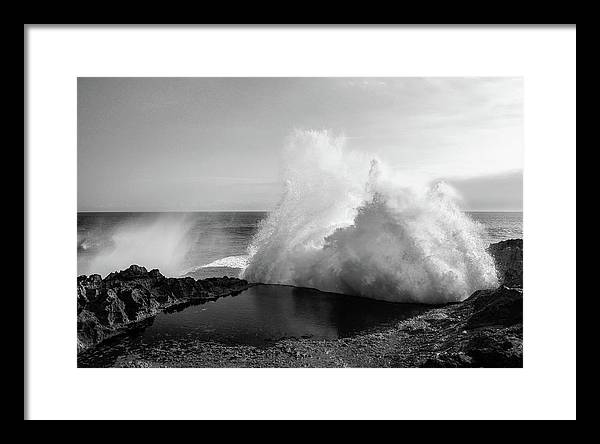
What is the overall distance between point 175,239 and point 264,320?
2.78m

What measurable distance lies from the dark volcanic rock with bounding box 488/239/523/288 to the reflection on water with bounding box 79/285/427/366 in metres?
1.25

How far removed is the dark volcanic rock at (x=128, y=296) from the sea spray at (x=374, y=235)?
105cm

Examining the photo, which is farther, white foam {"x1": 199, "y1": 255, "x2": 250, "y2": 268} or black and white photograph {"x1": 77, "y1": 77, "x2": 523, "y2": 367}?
white foam {"x1": 199, "y1": 255, "x2": 250, "y2": 268}

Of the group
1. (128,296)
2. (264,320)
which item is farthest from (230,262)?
(264,320)

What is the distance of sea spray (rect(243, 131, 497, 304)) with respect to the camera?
471cm

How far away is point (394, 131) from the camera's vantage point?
156 inches

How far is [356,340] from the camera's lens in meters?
3.70

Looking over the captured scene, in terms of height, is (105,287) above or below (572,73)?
below

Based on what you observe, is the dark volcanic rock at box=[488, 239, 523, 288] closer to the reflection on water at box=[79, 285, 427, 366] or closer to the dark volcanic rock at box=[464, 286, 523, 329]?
the dark volcanic rock at box=[464, 286, 523, 329]

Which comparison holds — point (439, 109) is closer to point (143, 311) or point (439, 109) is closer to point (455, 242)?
point (455, 242)

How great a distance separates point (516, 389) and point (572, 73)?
9.20ft

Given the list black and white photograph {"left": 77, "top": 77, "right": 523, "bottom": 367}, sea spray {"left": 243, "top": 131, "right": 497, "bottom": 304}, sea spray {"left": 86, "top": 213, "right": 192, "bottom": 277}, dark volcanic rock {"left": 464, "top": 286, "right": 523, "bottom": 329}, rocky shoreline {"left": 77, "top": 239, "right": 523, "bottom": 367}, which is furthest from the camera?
sea spray {"left": 86, "top": 213, "right": 192, "bottom": 277}

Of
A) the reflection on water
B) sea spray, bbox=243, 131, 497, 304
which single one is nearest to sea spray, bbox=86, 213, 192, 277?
the reflection on water

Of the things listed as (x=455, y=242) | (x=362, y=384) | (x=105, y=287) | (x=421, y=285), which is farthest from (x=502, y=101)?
(x=105, y=287)
